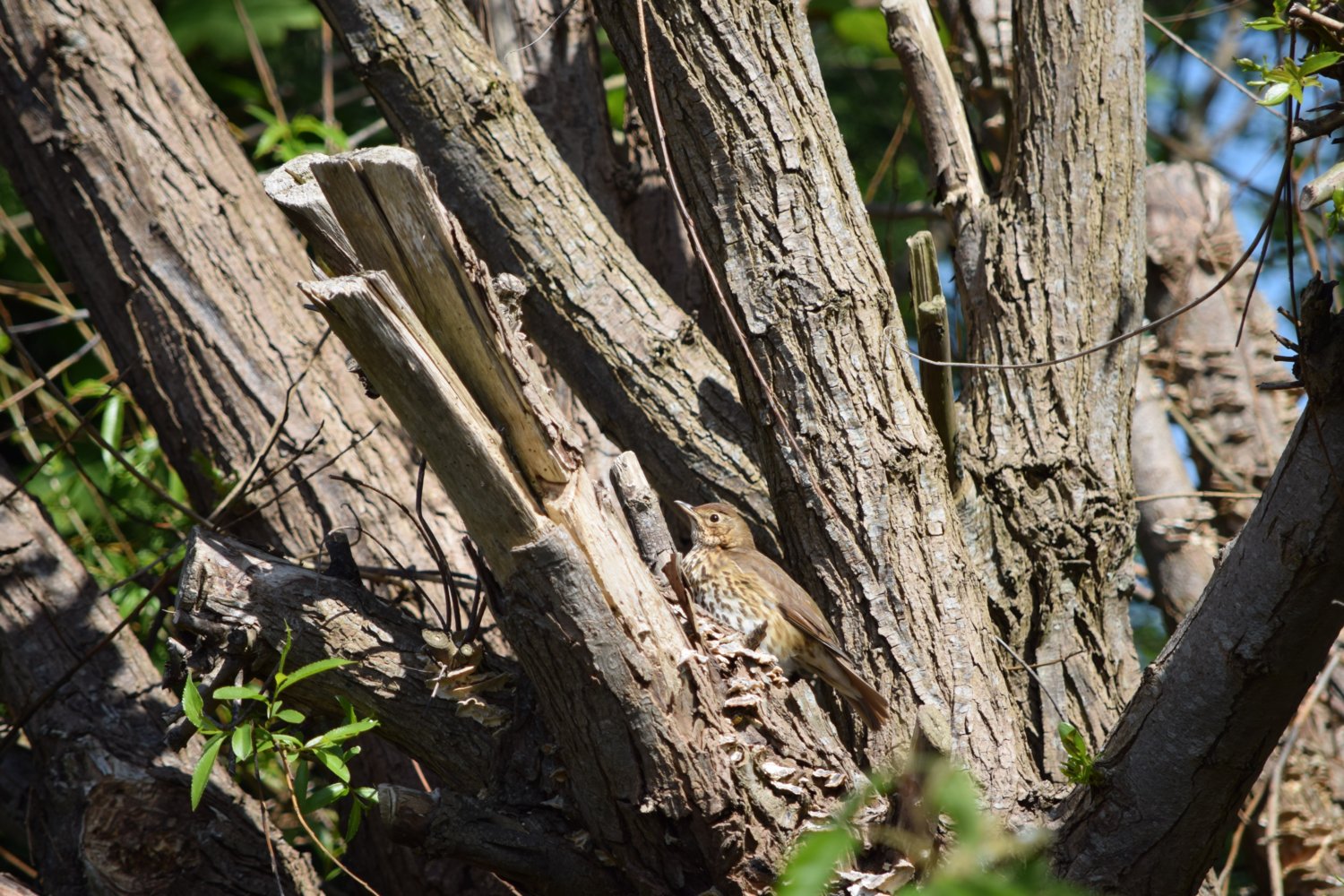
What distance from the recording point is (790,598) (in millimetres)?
3289

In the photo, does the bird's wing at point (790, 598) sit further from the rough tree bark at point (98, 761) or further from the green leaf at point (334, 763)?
the rough tree bark at point (98, 761)

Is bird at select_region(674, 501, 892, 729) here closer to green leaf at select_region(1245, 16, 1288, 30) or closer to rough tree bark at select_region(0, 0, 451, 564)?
rough tree bark at select_region(0, 0, 451, 564)

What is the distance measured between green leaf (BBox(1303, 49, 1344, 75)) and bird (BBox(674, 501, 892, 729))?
164 cm

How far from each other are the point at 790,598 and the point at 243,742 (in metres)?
1.59

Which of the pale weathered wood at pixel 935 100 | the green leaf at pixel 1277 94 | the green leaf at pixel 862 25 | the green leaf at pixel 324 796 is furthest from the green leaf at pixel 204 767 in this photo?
the green leaf at pixel 862 25

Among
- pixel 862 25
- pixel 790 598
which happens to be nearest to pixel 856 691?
pixel 790 598

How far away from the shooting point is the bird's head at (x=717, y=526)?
358 cm

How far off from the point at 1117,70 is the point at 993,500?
54.1 inches

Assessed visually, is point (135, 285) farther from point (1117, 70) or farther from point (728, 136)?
point (1117, 70)

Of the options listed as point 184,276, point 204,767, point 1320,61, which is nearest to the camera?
point 1320,61

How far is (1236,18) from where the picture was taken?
8000 mm

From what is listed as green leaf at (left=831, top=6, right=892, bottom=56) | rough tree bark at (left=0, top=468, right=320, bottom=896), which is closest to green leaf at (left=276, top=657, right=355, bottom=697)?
rough tree bark at (left=0, top=468, right=320, bottom=896)

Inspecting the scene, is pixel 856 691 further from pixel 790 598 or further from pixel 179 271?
pixel 179 271

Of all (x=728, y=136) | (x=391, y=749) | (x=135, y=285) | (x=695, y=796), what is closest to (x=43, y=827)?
(x=391, y=749)
